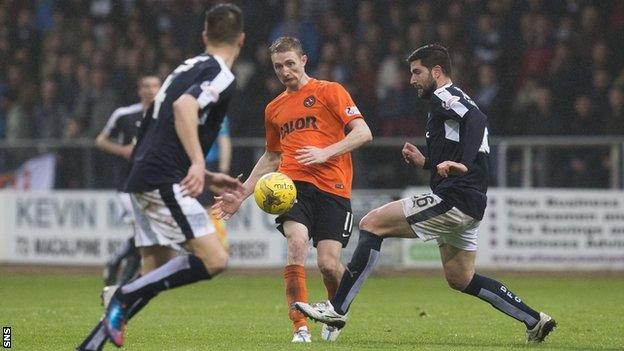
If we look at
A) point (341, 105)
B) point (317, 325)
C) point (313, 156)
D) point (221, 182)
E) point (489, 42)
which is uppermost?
point (489, 42)

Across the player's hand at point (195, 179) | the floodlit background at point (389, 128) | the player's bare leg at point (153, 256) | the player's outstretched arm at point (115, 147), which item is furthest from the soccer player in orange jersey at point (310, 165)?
the floodlit background at point (389, 128)

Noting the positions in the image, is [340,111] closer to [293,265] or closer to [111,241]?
[293,265]

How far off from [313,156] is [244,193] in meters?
0.57

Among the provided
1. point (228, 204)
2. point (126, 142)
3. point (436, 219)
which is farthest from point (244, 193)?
point (126, 142)

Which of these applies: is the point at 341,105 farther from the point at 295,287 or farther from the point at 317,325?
the point at 317,325

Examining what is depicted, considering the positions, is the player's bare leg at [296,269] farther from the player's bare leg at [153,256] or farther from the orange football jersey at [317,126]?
the player's bare leg at [153,256]

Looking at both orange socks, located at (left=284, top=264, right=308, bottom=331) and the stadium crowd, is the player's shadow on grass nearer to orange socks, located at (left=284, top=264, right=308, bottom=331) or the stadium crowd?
orange socks, located at (left=284, top=264, right=308, bottom=331)

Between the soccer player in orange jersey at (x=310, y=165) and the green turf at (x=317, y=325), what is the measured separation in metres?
0.60

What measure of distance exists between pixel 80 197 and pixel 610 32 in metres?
8.21

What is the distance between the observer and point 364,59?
19.1m

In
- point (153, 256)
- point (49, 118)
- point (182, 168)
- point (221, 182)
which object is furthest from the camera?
point (49, 118)

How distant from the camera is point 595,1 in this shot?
62.2 ft

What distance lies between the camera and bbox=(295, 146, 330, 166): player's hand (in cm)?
856

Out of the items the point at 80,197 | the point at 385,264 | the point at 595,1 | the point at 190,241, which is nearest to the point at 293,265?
the point at 190,241
